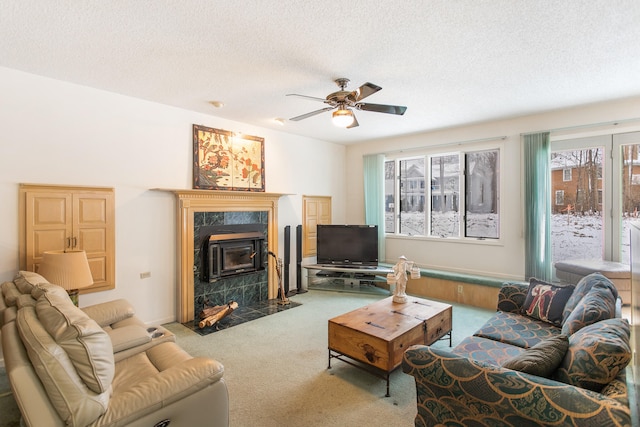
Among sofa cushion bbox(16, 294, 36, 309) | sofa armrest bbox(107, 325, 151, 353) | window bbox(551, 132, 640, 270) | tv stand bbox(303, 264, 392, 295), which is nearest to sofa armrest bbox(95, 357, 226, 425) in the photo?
sofa armrest bbox(107, 325, 151, 353)

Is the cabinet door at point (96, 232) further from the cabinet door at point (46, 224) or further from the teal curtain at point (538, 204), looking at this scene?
the teal curtain at point (538, 204)

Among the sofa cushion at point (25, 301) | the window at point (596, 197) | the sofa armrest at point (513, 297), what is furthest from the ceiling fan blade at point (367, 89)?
the window at point (596, 197)

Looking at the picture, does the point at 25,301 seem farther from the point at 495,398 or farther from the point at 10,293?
the point at 495,398

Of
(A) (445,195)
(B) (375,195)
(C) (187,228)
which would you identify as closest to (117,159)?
(C) (187,228)

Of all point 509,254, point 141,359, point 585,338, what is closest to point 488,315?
point 509,254

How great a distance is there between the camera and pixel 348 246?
5.58m

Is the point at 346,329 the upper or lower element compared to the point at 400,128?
lower

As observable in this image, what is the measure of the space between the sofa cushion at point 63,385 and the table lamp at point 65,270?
155cm

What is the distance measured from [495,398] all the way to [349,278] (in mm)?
4091

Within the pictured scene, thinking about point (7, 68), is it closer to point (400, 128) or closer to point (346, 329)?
Result: point (346, 329)

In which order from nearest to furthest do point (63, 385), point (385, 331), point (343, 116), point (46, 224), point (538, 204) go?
point (63, 385) → point (385, 331) → point (343, 116) → point (46, 224) → point (538, 204)

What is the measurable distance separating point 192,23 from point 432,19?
1.66 m

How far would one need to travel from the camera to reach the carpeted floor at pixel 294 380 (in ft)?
7.38

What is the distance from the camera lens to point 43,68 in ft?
9.68
